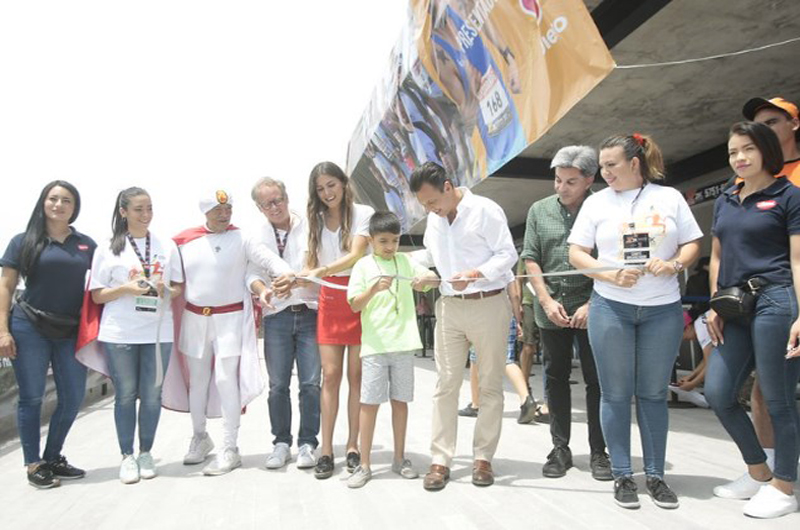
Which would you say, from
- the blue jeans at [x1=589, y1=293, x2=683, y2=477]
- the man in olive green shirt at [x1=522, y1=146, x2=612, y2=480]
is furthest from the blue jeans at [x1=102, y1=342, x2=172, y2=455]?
the blue jeans at [x1=589, y1=293, x2=683, y2=477]

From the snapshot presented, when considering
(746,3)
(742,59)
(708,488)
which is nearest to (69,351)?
(708,488)

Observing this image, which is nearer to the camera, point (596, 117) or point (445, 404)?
point (445, 404)

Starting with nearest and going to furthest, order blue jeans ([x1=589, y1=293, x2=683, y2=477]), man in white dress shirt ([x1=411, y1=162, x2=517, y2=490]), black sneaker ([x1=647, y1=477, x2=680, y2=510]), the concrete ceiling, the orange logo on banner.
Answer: black sneaker ([x1=647, y1=477, x2=680, y2=510]) → blue jeans ([x1=589, y1=293, x2=683, y2=477]) → man in white dress shirt ([x1=411, y1=162, x2=517, y2=490]) → the concrete ceiling → the orange logo on banner

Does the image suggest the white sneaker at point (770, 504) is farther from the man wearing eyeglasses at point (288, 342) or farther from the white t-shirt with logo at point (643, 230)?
the man wearing eyeglasses at point (288, 342)

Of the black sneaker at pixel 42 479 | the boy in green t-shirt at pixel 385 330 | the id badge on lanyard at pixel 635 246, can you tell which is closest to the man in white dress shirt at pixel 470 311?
the boy in green t-shirt at pixel 385 330

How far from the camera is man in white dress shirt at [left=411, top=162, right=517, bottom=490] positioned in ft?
9.49

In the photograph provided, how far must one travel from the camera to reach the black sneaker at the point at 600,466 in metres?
2.90

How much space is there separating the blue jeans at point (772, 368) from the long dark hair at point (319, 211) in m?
2.15

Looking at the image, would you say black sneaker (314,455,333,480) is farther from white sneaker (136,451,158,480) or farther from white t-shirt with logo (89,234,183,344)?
white t-shirt with logo (89,234,183,344)

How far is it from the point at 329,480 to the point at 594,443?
1505mm

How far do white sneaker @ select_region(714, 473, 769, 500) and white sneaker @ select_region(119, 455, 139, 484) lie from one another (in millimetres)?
3089

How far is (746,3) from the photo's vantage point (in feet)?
14.5

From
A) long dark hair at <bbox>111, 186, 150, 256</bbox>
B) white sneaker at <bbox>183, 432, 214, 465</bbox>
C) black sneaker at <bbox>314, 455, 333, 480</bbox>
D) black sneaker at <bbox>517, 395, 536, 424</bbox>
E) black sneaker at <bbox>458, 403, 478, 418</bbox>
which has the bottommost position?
black sneaker at <bbox>458, 403, 478, 418</bbox>

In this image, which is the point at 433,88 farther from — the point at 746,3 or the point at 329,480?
the point at 329,480
